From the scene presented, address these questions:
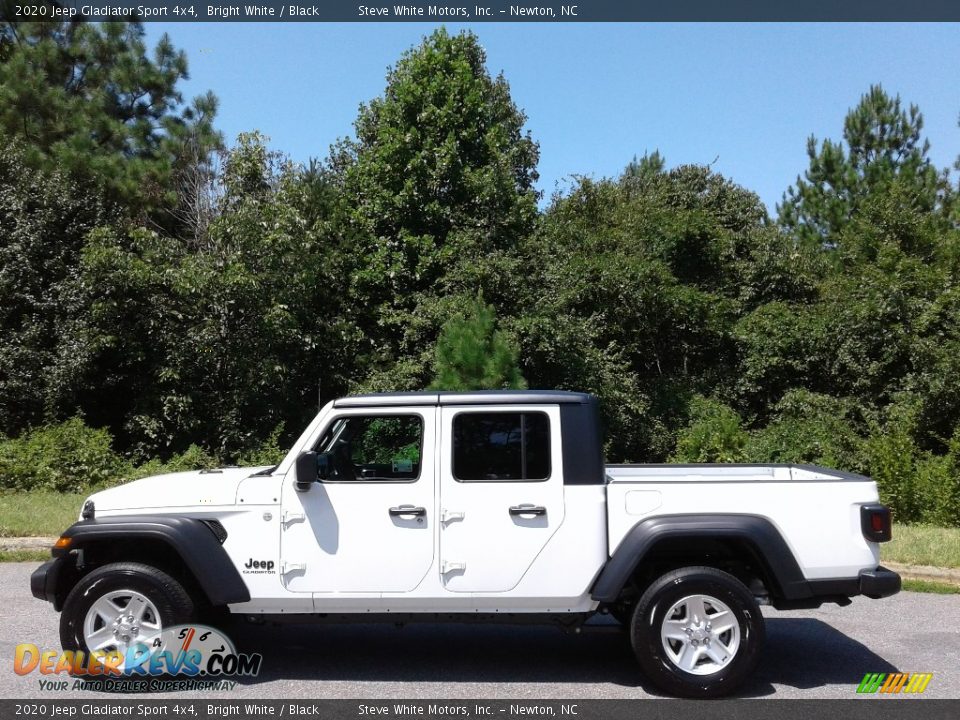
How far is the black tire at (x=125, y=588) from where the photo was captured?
5727 millimetres

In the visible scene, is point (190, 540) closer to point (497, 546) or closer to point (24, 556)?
point (497, 546)

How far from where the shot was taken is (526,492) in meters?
5.80

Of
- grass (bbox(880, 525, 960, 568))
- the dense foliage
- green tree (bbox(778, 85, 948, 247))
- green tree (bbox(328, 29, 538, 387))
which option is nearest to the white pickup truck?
grass (bbox(880, 525, 960, 568))

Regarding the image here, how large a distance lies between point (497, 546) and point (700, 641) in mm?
1374

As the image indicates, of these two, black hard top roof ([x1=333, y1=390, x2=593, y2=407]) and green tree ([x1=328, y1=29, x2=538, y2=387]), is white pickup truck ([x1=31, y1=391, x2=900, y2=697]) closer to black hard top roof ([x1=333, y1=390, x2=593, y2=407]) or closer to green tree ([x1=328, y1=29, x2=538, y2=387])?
black hard top roof ([x1=333, y1=390, x2=593, y2=407])

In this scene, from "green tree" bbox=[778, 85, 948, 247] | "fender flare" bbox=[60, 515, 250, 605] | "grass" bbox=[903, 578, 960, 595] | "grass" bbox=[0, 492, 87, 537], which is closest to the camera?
"fender flare" bbox=[60, 515, 250, 605]

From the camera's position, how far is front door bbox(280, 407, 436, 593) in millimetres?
5727

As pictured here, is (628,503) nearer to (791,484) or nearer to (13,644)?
(791,484)

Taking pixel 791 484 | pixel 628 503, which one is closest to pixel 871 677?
pixel 791 484

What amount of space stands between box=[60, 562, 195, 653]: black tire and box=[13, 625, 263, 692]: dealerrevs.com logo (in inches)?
3.3

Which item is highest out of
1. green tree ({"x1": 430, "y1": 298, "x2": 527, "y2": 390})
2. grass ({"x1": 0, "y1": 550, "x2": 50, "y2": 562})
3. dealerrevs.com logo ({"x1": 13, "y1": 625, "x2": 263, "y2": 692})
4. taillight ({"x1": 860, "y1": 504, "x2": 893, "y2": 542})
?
green tree ({"x1": 430, "y1": 298, "x2": 527, "y2": 390})

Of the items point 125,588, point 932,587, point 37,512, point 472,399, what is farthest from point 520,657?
point 37,512

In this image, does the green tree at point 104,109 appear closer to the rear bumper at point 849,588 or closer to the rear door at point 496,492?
the rear door at point 496,492

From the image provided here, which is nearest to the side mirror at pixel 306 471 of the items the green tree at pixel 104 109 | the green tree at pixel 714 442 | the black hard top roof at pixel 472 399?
the black hard top roof at pixel 472 399
